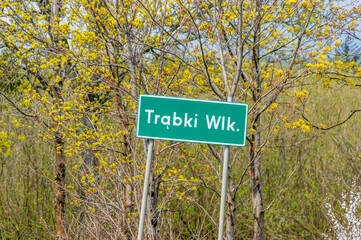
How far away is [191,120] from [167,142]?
2.98 metres

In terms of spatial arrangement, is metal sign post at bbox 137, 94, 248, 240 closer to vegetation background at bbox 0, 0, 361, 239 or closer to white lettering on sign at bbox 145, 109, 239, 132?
white lettering on sign at bbox 145, 109, 239, 132

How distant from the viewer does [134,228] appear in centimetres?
588

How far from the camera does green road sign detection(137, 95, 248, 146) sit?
3242mm

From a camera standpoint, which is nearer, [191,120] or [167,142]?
[191,120]

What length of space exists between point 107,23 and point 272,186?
491cm

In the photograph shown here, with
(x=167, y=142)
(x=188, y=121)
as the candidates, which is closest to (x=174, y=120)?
(x=188, y=121)

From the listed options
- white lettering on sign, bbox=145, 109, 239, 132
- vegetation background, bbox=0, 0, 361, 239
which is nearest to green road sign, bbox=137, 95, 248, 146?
white lettering on sign, bbox=145, 109, 239, 132

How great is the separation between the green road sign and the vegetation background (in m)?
1.74

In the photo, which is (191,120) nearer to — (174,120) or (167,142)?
(174,120)

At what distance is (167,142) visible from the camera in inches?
245

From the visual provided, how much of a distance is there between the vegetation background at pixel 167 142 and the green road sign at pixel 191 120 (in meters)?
1.74

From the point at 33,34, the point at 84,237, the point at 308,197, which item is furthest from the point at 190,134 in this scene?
the point at 308,197

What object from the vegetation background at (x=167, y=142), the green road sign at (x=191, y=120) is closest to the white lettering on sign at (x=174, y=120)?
the green road sign at (x=191, y=120)

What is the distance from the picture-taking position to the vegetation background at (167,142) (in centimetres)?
544
